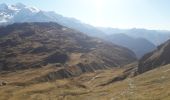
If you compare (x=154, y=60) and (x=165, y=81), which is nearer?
(x=165, y=81)

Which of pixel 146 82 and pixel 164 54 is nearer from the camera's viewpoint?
pixel 146 82

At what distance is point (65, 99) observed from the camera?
14712cm

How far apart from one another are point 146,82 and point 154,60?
6505cm

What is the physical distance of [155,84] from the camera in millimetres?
118938

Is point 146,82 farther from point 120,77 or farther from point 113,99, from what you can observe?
point 120,77

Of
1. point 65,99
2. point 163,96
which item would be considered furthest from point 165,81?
point 65,99

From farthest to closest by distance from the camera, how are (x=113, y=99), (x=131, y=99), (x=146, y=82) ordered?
(x=146, y=82)
(x=113, y=99)
(x=131, y=99)

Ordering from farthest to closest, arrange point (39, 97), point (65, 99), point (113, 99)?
1. point (39, 97)
2. point (65, 99)
3. point (113, 99)

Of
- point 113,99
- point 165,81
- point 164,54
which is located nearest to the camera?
point 113,99

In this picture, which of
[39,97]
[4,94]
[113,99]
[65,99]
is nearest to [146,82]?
[113,99]

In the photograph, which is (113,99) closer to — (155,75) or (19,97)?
(155,75)

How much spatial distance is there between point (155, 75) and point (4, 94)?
3731 inches

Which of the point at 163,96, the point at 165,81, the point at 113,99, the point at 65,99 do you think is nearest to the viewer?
the point at 163,96

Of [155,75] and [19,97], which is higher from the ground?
[155,75]
